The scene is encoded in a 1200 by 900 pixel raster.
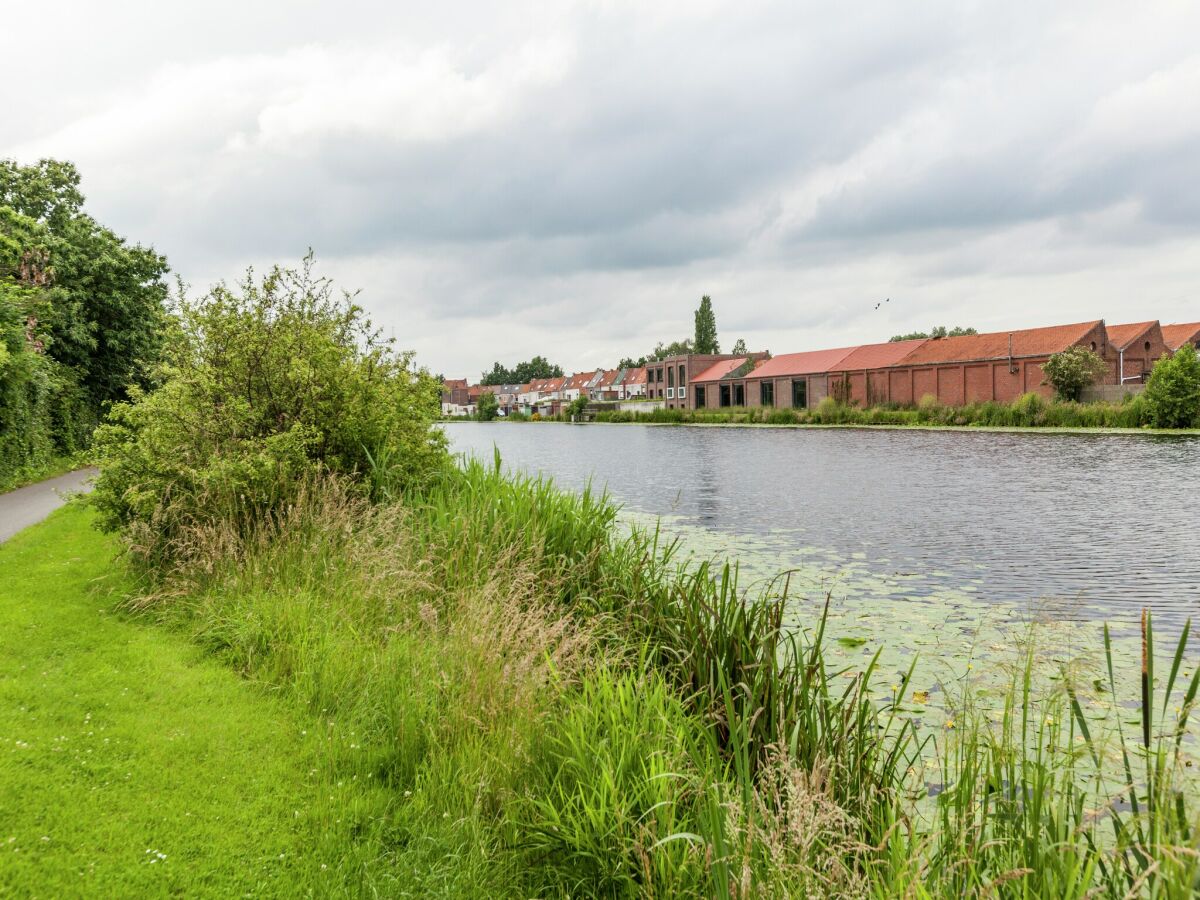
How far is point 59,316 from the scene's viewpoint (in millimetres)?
21453

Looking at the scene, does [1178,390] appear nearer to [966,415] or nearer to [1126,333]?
[966,415]

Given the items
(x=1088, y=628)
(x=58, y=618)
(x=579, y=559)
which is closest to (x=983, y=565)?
(x=1088, y=628)

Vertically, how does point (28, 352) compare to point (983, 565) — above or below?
above

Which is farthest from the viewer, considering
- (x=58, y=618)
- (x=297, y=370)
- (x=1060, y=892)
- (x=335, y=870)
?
(x=297, y=370)

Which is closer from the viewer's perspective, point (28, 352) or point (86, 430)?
point (28, 352)

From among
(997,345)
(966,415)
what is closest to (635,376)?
(997,345)

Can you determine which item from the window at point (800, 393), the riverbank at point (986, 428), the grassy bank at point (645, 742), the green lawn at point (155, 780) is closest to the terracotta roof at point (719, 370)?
the window at point (800, 393)

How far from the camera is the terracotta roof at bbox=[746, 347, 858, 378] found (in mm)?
65750

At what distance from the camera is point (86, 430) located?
23.7 meters

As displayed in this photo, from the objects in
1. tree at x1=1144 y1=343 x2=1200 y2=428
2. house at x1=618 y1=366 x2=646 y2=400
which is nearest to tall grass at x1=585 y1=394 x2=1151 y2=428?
tree at x1=1144 y1=343 x2=1200 y2=428

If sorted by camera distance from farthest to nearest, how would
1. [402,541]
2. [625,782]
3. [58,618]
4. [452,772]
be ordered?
[402,541] < [58,618] < [452,772] < [625,782]

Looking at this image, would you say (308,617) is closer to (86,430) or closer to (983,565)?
(983,565)

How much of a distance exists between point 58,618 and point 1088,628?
1054 centimetres

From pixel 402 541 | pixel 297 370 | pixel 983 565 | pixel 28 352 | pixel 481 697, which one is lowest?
pixel 983 565
